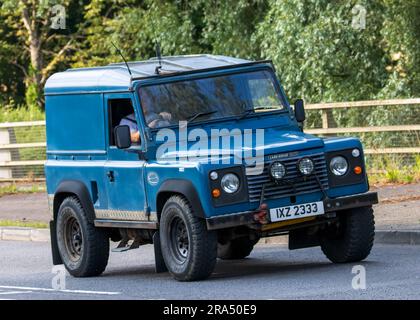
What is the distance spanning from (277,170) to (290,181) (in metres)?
0.18

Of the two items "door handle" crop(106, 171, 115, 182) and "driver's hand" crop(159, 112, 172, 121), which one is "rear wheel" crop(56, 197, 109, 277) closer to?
"door handle" crop(106, 171, 115, 182)

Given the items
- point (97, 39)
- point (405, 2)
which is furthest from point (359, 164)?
point (97, 39)

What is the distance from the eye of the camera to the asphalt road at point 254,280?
38.0 feet

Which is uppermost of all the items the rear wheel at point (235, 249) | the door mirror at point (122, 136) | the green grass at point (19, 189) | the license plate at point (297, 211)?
the door mirror at point (122, 136)

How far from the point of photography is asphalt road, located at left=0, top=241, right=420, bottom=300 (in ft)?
38.0

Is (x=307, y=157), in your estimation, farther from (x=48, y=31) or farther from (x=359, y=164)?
(x=48, y=31)

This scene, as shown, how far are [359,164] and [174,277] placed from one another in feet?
7.27

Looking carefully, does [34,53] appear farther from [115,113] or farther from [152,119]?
[152,119]

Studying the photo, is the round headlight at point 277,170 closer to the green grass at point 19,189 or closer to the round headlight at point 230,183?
the round headlight at point 230,183

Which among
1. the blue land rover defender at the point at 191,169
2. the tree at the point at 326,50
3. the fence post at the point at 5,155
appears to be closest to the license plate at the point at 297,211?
the blue land rover defender at the point at 191,169

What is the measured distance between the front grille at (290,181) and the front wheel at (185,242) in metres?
0.60

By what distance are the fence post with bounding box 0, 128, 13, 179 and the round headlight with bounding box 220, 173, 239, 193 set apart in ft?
58.3

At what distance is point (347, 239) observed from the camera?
1344 cm

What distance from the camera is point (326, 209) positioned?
12.9m
